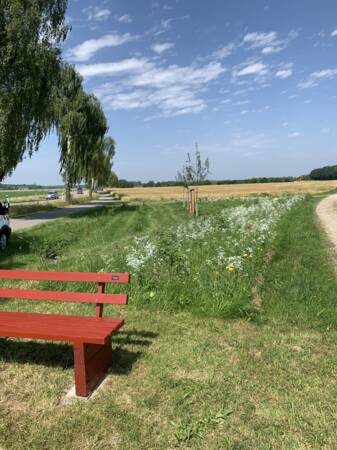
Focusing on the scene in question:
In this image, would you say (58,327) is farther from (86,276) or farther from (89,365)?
(86,276)

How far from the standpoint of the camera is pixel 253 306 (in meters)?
5.52

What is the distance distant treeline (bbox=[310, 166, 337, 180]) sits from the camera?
121 meters

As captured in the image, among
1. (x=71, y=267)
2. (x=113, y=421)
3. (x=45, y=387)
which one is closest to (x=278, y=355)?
(x=113, y=421)

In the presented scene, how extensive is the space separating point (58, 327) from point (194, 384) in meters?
1.39

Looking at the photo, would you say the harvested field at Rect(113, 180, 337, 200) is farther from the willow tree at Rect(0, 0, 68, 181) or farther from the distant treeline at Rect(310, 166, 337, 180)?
the distant treeline at Rect(310, 166, 337, 180)

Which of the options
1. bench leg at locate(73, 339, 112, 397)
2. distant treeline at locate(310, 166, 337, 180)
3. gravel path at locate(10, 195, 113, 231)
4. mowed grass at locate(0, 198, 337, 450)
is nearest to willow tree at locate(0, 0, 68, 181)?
gravel path at locate(10, 195, 113, 231)

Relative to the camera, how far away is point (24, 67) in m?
20.1

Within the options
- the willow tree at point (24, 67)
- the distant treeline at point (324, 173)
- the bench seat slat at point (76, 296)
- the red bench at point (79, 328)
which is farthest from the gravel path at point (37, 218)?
the distant treeline at point (324, 173)

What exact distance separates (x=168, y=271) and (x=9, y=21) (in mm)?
18853

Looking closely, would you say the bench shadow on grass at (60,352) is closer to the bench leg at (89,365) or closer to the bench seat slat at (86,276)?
the bench leg at (89,365)

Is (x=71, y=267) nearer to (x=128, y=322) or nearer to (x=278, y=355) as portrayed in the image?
(x=128, y=322)

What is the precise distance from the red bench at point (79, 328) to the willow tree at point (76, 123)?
27.9 meters

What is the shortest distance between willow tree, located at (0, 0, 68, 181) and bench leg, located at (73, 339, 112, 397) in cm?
1833

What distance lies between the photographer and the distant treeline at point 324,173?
121 meters
